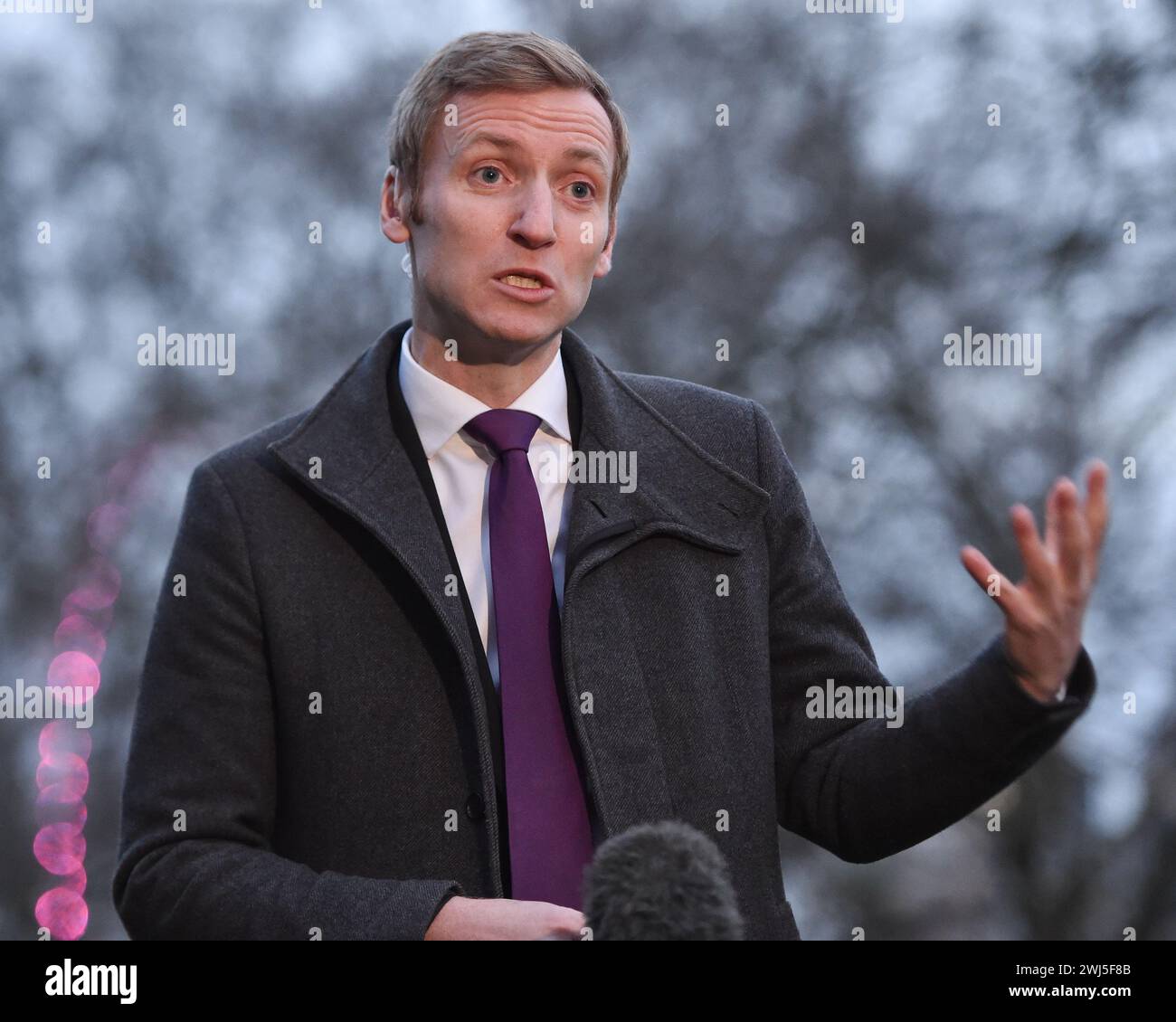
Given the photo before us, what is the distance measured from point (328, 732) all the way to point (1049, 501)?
Result: 3.92 feet

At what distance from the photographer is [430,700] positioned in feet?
8.99

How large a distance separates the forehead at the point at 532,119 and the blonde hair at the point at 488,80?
0.06 ft

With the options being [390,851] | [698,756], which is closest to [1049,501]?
[698,756]

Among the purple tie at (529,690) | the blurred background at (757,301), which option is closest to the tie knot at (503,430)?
the purple tie at (529,690)

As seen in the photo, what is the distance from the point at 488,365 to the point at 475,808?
2.53 feet

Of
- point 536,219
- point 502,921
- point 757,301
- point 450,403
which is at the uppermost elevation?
point 757,301

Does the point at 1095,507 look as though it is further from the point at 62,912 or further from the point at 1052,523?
the point at 62,912

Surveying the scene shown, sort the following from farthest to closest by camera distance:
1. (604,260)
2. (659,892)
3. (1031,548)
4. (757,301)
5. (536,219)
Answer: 1. (757,301)
2. (604,260)
3. (536,219)
4. (1031,548)
5. (659,892)

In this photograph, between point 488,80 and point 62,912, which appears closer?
point 488,80

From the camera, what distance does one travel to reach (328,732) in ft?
9.00

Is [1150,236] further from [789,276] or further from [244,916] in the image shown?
[244,916]

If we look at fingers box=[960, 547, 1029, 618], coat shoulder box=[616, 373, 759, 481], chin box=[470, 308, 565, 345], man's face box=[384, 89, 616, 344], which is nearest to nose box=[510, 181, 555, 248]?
man's face box=[384, 89, 616, 344]

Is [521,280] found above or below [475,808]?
above

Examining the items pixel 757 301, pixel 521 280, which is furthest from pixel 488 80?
pixel 757 301
